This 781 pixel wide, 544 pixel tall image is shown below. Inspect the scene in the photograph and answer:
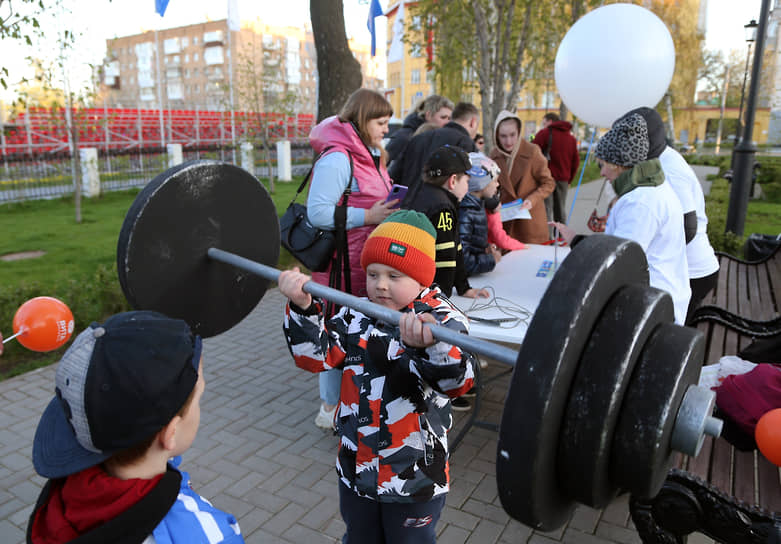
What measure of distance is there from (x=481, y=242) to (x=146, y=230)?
2729 millimetres

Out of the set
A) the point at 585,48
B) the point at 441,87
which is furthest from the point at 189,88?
the point at 585,48

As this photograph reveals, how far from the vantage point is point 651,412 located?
3.76ft

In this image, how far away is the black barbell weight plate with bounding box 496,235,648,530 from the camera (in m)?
1.07

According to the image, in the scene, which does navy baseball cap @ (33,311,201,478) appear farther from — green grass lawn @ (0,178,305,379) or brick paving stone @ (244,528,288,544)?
green grass lawn @ (0,178,305,379)

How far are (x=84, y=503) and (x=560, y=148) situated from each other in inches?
332

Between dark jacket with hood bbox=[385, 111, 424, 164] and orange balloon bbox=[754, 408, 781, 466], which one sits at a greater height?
dark jacket with hood bbox=[385, 111, 424, 164]

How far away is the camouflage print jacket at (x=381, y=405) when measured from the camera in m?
1.97

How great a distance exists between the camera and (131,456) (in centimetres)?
129

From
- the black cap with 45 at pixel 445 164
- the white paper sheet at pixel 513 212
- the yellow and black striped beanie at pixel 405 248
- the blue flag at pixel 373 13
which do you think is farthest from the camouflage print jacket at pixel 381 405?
the blue flag at pixel 373 13

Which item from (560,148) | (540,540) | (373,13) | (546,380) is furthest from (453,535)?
(373,13)

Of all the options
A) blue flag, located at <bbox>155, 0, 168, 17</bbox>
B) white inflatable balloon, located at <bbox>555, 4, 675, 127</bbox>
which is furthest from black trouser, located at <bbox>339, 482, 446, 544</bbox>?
blue flag, located at <bbox>155, 0, 168, 17</bbox>

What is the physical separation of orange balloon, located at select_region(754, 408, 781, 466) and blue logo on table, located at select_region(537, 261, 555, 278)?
2256 mm

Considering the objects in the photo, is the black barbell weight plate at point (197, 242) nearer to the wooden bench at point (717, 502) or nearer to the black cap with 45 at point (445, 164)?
the black cap with 45 at point (445, 164)

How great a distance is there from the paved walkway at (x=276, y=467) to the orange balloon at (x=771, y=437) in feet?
3.68
